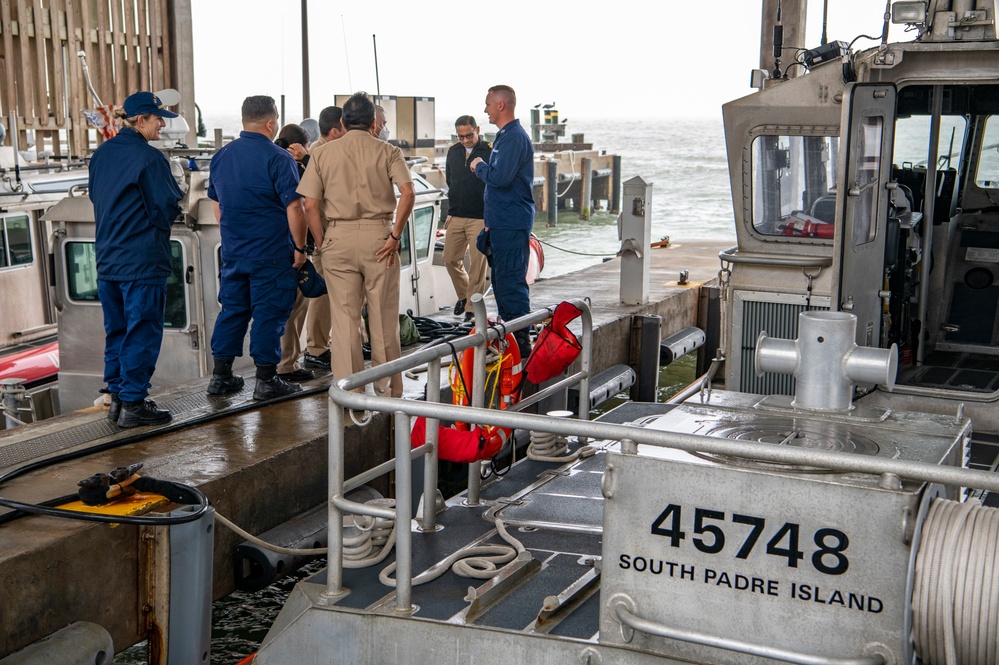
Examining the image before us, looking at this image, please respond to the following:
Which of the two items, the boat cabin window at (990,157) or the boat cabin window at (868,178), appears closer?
the boat cabin window at (868,178)

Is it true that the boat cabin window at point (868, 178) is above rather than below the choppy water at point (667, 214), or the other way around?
above

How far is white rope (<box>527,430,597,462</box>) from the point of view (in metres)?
5.56

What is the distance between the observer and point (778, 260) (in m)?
6.63

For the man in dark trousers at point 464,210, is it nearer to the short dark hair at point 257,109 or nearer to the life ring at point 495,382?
the short dark hair at point 257,109

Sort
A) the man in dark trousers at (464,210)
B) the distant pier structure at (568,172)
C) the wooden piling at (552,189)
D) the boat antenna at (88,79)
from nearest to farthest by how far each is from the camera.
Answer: the man in dark trousers at (464,210), the boat antenna at (88,79), the wooden piling at (552,189), the distant pier structure at (568,172)

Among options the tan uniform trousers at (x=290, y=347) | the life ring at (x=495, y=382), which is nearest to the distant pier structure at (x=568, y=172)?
the tan uniform trousers at (x=290, y=347)

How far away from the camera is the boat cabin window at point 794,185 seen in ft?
22.0

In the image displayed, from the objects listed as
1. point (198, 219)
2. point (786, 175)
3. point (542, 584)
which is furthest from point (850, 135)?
point (198, 219)

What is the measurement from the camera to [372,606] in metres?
3.77

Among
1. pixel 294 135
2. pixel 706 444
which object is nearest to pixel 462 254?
pixel 294 135

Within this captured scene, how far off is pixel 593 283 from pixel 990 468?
7.22 m

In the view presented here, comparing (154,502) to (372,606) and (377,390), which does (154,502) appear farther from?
(377,390)

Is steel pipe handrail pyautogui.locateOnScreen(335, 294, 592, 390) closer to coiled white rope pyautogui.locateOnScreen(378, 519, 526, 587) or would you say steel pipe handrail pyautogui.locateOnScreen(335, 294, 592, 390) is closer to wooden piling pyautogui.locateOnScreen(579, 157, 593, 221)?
coiled white rope pyautogui.locateOnScreen(378, 519, 526, 587)

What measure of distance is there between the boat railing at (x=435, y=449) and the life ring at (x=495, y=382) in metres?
0.10
